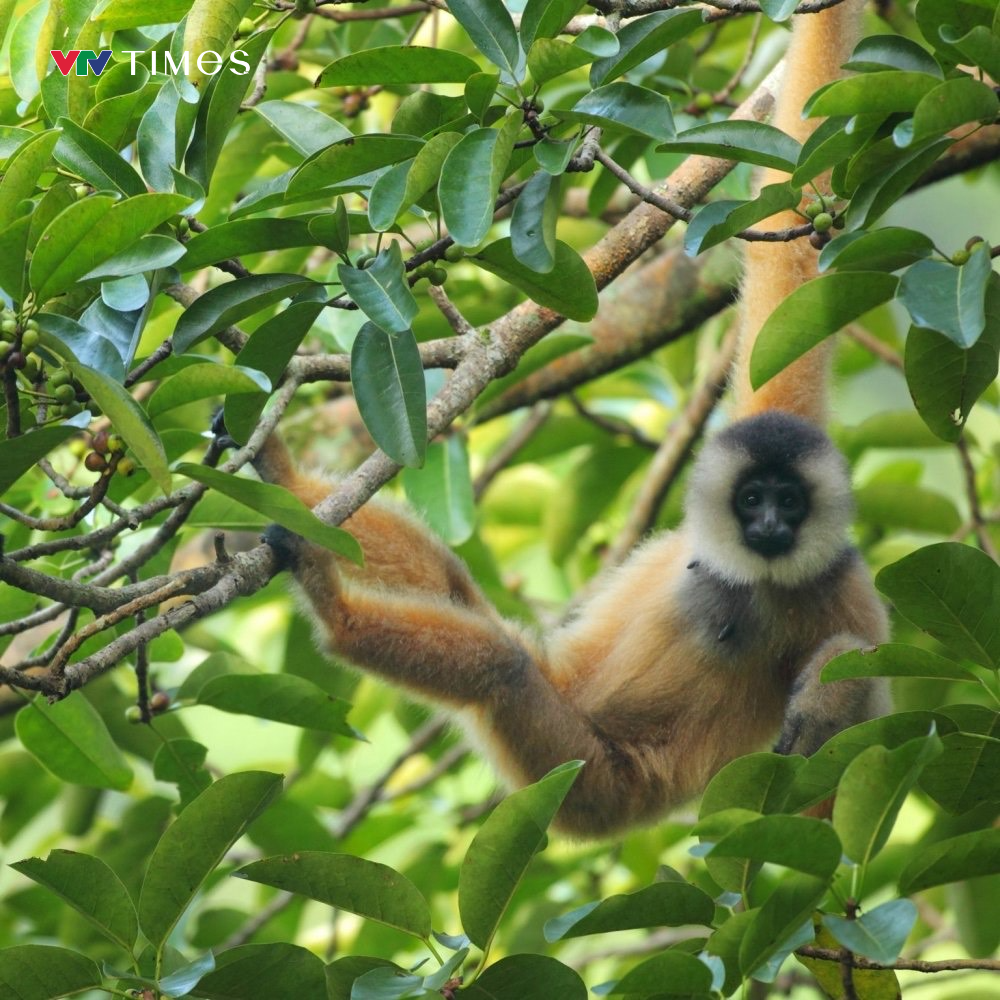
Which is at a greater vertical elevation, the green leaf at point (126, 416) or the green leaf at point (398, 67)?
the green leaf at point (398, 67)

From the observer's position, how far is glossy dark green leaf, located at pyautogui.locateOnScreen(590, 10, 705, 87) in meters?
2.88

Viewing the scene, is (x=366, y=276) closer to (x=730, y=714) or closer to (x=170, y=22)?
(x=170, y=22)

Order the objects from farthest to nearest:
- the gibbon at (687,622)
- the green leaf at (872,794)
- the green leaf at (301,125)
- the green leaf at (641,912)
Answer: the gibbon at (687,622) → the green leaf at (301,125) → the green leaf at (641,912) → the green leaf at (872,794)

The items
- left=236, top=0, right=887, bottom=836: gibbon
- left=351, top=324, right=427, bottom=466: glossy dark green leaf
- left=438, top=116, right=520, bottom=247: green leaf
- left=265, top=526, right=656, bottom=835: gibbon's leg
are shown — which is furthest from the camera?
left=236, top=0, right=887, bottom=836: gibbon

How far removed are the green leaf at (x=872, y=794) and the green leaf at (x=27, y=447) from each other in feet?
5.63

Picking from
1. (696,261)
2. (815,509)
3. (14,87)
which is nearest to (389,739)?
(696,261)

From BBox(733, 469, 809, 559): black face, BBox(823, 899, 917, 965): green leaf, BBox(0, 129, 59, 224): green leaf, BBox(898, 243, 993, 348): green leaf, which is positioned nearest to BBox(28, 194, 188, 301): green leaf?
BBox(0, 129, 59, 224): green leaf

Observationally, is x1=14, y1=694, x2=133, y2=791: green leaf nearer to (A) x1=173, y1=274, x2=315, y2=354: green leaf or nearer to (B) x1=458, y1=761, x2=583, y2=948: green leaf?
(A) x1=173, y1=274, x2=315, y2=354: green leaf

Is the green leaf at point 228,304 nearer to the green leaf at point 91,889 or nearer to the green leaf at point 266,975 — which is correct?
the green leaf at point 91,889

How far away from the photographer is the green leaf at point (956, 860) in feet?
7.93

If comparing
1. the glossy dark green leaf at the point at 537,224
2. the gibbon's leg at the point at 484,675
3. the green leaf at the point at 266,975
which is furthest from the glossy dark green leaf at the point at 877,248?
the gibbon's leg at the point at 484,675

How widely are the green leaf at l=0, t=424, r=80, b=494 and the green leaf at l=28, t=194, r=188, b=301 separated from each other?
317mm

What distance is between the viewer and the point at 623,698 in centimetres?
534

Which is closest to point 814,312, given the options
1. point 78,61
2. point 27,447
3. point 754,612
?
point 27,447
